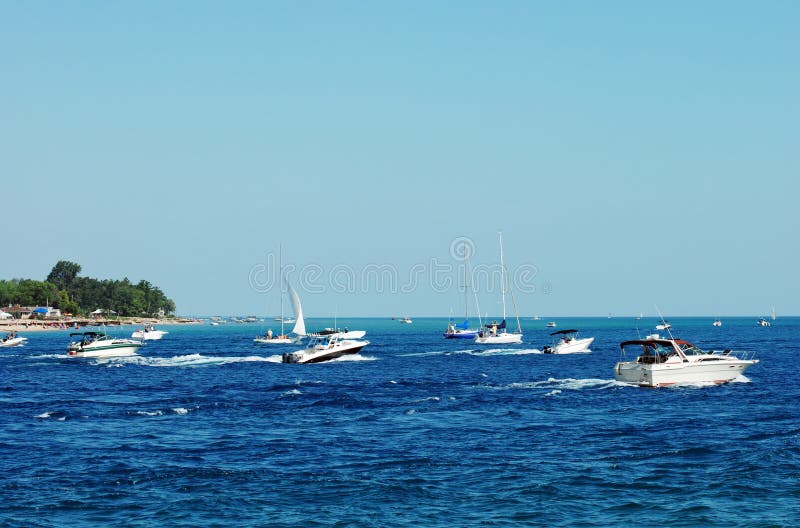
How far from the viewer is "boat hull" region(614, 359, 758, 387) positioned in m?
72.1

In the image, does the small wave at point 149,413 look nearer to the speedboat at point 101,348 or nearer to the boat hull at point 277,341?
the speedboat at point 101,348

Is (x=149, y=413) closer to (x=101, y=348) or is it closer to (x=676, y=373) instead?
(x=676, y=373)

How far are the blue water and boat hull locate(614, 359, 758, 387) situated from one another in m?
1.42

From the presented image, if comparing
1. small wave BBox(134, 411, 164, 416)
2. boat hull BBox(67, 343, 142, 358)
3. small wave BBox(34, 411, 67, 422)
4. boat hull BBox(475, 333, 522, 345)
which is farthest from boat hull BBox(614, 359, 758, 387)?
boat hull BBox(475, 333, 522, 345)

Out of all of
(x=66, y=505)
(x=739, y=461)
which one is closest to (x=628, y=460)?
(x=739, y=461)

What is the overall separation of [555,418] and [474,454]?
13898 mm

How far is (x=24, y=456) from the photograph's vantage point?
139 feet

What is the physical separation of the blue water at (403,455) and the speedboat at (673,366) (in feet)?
5.05

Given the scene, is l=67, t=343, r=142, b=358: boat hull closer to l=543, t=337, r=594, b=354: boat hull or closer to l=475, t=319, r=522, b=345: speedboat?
l=543, t=337, r=594, b=354: boat hull

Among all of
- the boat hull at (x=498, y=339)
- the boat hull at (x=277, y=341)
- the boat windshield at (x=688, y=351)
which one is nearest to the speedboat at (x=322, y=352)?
the boat windshield at (x=688, y=351)

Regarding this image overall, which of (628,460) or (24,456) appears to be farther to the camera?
(24,456)

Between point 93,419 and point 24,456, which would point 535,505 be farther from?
point 93,419

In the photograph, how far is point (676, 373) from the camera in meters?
72.7

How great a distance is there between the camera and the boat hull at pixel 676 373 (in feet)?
236
